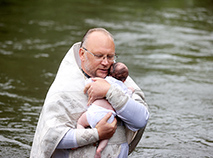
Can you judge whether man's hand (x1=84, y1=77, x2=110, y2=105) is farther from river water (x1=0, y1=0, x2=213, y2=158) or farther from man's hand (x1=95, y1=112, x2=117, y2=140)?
river water (x1=0, y1=0, x2=213, y2=158)

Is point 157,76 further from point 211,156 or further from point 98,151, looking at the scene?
point 98,151

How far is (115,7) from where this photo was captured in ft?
58.6

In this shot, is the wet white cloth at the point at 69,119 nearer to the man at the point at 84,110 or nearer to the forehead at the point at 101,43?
the man at the point at 84,110

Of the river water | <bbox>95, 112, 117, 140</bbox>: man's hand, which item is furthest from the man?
the river water

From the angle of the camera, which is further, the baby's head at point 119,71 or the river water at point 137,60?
the river water at point 137,60

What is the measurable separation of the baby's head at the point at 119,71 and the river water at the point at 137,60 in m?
1.96

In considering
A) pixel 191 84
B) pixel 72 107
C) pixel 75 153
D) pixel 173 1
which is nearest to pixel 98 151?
pixel 75 153

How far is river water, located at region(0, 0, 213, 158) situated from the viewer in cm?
568

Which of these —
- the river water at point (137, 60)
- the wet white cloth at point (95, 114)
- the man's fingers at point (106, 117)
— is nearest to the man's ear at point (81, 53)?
the wet white cloth at point (95, 114)

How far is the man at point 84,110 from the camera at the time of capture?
3113mm

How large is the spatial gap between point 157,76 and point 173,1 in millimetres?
13145

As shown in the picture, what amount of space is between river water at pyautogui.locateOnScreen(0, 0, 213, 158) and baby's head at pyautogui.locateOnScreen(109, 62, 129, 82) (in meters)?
1.96

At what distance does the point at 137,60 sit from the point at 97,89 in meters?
6.95

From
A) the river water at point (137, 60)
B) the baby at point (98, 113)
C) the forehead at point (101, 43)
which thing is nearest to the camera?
the baby at point (98, 113)
